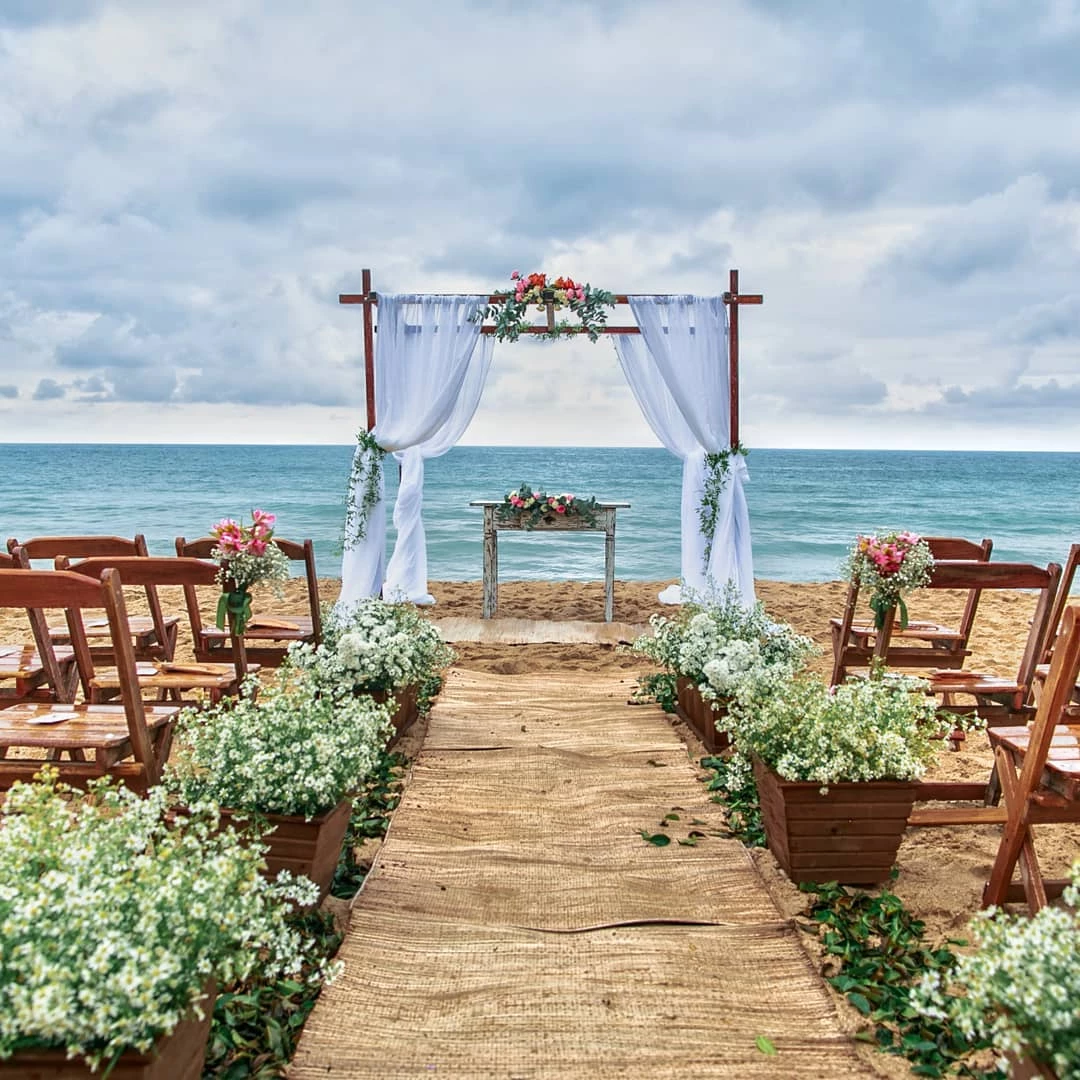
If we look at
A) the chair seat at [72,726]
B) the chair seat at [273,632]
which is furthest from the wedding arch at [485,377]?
the chair seat at [72,726]

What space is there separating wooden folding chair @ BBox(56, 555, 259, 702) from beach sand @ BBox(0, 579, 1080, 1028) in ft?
6.70

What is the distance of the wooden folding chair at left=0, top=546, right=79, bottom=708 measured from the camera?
328 centimetres

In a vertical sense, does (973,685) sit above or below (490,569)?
above

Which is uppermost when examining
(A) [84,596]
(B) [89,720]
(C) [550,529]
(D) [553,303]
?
(D) [553,303]

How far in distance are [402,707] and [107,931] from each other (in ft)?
8.83

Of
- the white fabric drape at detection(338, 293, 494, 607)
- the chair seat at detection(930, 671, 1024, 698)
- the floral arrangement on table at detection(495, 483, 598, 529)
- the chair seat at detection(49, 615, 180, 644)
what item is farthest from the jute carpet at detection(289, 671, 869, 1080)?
the floral arrangement on table at detection(495, 483, 598, 529)

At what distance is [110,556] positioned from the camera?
380cm

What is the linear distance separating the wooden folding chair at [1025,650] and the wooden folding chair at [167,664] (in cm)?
242

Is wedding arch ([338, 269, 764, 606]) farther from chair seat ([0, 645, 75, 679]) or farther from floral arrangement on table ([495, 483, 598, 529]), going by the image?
chair seat ([0, 645, 75, 679])

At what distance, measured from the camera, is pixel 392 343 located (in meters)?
6.93

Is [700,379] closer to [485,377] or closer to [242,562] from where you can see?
[485,377]

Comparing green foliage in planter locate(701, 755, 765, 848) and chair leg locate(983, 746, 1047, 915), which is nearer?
chair leg locate(983, 746, 1047, 915)

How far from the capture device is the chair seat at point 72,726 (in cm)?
244

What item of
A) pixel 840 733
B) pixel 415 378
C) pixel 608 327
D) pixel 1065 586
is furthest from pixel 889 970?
pixel 415 378
